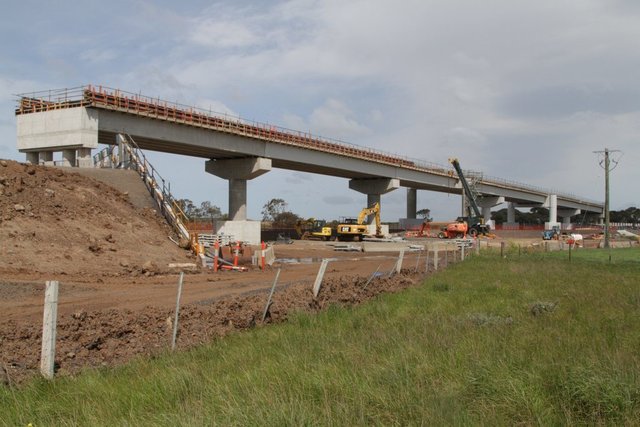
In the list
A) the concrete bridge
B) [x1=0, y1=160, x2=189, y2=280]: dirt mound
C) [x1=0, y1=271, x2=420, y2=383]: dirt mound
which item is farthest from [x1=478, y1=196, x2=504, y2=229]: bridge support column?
[x1=0, y1=271, x2=420, y2=383]: dirt mound

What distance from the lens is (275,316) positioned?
11602 mm

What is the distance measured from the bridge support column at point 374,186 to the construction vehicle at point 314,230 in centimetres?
1412

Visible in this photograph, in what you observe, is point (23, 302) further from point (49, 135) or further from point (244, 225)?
point (244, 225)

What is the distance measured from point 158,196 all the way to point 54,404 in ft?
76.8

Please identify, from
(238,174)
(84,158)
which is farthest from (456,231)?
(84,158)

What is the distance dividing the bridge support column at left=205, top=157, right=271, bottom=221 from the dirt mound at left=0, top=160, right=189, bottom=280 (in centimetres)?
2669

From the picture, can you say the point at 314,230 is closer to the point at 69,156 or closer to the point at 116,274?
the point at 69,156

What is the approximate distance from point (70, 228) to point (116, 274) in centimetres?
311

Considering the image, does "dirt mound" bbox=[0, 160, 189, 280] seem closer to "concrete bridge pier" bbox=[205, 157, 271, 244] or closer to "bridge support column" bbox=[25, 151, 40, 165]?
"bridge support column" bbox=[25, 151, 40, 165]

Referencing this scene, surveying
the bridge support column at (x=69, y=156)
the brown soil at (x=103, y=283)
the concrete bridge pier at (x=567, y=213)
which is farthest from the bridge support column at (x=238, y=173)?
the concrete bridge pier at (x=567, y=213)

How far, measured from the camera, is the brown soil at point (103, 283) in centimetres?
893

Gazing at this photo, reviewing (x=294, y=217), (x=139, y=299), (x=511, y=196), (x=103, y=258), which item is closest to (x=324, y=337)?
(x=139, y=299)

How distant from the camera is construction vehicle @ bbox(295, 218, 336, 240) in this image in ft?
202

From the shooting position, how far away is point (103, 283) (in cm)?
1744
